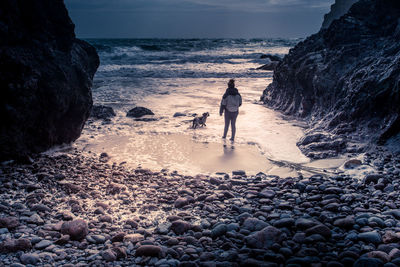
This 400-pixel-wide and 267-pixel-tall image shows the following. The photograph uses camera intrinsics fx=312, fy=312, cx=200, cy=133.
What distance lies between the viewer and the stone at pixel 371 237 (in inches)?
133

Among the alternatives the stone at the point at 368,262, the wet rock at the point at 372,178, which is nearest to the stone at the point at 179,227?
the stone at the point at 368,262

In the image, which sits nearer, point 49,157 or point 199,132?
point 49,157

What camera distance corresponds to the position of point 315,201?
464 centimetres

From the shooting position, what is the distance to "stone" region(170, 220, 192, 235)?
3865 millimetres

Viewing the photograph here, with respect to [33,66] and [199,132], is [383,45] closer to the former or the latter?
[199,132]

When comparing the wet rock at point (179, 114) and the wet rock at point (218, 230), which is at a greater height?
the wet rock at point (179, 114)

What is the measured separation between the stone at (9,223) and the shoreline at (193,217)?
0.03 feet

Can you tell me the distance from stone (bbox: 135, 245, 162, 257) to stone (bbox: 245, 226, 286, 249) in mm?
986

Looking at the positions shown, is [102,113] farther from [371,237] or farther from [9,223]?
[371,237]

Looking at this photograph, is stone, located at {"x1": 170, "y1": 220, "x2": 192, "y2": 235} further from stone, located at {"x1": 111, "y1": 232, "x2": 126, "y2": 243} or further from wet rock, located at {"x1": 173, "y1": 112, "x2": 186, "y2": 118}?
wet rock, located at {"x1": 173, "y1": 112, "x2": 186, "y2": 118}

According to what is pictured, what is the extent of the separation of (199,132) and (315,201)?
195 inches

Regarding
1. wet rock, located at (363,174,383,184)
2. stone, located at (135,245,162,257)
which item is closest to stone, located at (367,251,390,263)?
stone, located at (135,245,162,257)

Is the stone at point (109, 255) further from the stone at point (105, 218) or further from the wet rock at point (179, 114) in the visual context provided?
the wet rock at point (179, 114)

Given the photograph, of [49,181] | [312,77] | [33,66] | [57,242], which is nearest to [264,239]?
[57,242]
